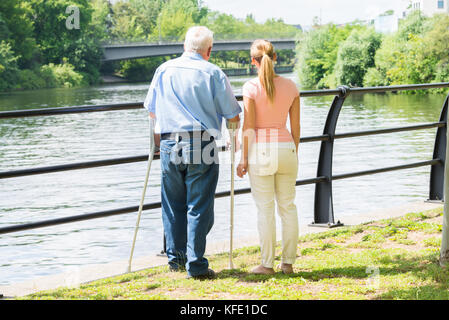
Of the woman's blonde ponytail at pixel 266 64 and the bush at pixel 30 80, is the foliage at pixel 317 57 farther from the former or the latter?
the woman's blonde ponytail at pixel 266 64

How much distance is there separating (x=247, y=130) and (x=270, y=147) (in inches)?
7.4

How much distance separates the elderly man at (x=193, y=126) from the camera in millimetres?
4484

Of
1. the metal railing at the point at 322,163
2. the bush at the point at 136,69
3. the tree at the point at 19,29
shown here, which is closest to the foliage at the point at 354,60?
the tree at the point at 19,29

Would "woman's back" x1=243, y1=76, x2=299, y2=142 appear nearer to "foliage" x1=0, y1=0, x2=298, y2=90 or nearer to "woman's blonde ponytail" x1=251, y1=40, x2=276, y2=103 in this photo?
"woman's blonde ponytail" x1=251, y1=40, x2=276, y2=103

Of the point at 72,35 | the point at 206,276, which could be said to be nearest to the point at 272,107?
the point at 206,276

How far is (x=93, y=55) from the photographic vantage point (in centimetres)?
8019

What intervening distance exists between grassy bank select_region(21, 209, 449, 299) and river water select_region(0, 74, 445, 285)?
17.3ft

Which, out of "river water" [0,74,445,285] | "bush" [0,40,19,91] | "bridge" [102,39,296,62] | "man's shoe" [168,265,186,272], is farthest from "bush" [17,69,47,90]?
"man's shoe" [168,265,186,272]

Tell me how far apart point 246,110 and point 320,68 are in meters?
63.2

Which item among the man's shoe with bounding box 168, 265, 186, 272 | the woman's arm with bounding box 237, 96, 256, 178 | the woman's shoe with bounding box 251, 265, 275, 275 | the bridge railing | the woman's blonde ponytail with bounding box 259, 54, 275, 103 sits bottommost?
the man's shoe with bounding box 168, 265, 186, 272

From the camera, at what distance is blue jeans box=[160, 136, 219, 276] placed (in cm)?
453

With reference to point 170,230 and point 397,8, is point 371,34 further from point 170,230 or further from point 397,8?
point 170,230

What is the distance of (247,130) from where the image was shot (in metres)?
4.57

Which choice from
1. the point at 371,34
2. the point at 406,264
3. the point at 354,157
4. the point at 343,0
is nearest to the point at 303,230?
the point at 406,264
